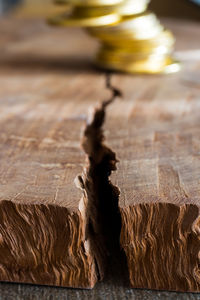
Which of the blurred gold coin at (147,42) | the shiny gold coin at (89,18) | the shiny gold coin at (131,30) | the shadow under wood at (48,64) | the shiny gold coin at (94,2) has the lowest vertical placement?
the shadow under wood at (48,64)

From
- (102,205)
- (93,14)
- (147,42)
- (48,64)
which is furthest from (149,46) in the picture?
(102,205)

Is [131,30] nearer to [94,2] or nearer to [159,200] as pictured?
[94,2]

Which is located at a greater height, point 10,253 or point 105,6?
point 105,6

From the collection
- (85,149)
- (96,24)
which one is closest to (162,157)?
(85,149)

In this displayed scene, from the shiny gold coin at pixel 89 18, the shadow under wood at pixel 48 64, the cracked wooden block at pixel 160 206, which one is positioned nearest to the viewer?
the cracked wooden block at pixel 160 206

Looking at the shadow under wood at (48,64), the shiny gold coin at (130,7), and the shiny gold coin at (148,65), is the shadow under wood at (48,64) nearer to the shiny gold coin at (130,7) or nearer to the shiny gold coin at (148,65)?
the shiny gold coin at (148,65)

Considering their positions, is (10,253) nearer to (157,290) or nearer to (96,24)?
(157,290)

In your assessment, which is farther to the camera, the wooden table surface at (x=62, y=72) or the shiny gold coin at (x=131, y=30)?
the shiny gold coin at (x=131, y=30)

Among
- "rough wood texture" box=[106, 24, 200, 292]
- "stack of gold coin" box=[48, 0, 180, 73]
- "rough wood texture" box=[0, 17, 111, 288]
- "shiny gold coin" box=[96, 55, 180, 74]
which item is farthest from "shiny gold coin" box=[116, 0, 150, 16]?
"rough wood texture" box=[106, 24, 200, 292]

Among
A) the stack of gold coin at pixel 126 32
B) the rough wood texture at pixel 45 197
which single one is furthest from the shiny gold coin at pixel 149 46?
the rough wood texture at pixel 45 197
